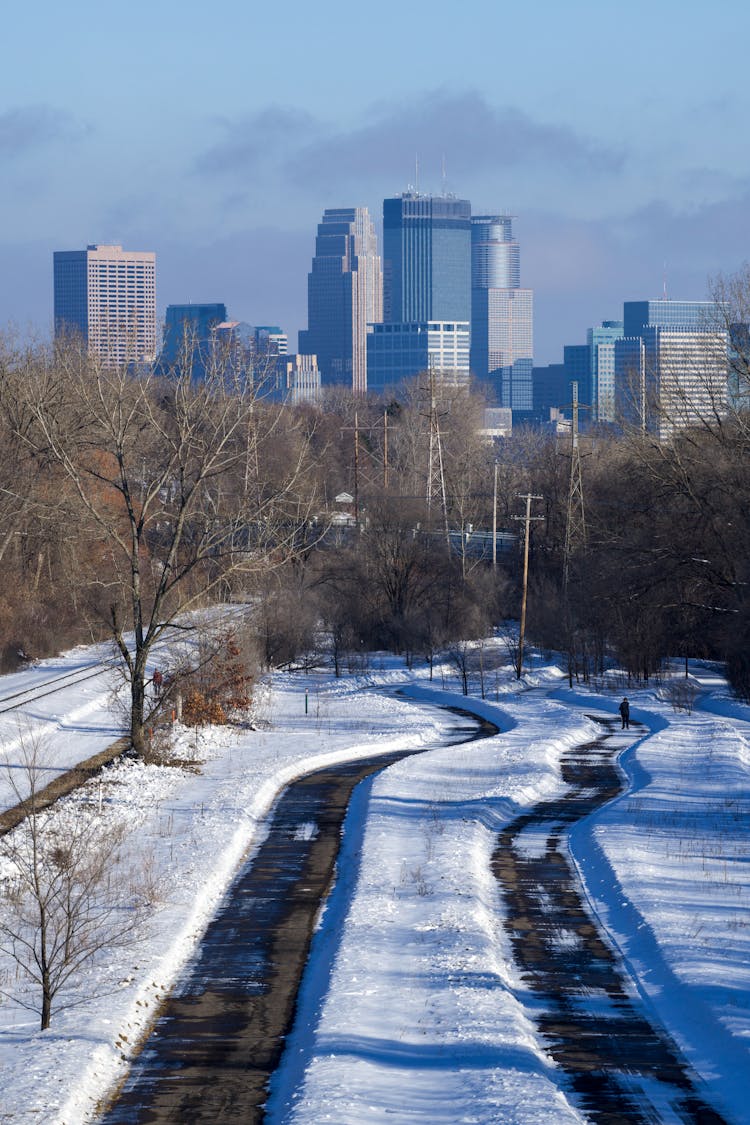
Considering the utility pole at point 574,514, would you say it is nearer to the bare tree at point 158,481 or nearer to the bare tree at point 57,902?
the bare tree at point 158,481

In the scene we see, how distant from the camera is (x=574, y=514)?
6850cm

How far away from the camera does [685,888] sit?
17141 mm

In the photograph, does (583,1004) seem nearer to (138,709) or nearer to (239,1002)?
(239,1002)

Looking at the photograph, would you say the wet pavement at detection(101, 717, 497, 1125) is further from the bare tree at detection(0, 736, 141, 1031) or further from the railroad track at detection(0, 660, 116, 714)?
the railroad track at detection(0, 660, 116, 714)

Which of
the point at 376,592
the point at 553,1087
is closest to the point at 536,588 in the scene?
the point at 376,592

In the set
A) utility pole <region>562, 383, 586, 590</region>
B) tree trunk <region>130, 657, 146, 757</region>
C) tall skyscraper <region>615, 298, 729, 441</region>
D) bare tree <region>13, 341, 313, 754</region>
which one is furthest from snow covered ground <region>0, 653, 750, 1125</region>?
utility pole <region>562, 383, 586, 590</region>

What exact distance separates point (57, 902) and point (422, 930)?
425 centimetres

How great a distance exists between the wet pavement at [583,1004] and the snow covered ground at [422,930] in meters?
0.22

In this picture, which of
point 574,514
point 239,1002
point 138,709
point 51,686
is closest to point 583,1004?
point 239,1002

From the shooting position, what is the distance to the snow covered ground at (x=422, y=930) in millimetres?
10453

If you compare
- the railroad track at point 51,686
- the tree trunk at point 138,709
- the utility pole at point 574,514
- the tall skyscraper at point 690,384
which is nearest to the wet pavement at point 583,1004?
the tree trunk at point 138,709

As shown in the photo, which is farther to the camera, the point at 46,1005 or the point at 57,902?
the point at 57,902

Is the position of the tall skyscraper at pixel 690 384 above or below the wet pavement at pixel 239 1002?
above

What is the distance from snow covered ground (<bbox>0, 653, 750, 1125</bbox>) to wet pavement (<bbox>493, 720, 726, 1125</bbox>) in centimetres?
22
